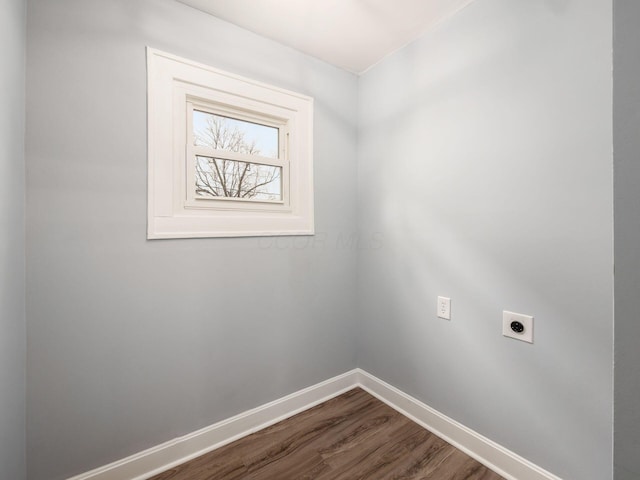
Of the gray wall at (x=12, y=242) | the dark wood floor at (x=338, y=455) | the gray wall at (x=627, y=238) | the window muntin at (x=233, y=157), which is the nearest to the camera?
the gray wall at (x=627, y=238)

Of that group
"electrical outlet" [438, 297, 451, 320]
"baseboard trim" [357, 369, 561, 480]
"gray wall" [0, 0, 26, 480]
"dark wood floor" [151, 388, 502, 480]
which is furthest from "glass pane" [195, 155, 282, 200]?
"baseboard trim" [357, 369, 561, 480]

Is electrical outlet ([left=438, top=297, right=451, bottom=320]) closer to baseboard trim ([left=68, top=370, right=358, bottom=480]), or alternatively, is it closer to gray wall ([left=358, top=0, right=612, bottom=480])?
gray wall ([left=358, top=0, right=612, bottom=480])

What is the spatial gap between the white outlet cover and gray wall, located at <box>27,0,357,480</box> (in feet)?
4.16

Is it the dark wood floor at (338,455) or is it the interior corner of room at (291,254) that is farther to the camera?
the dark wood floor at (338,455)

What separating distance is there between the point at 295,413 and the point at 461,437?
101cm

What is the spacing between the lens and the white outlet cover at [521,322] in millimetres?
1271

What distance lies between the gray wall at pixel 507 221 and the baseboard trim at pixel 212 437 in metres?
0.58

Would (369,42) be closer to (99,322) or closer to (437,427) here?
(99,322)

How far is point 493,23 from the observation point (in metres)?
1.37

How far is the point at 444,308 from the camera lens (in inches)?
63.3

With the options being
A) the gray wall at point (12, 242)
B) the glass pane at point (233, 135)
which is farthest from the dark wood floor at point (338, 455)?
the glass pane at point (233, 135)

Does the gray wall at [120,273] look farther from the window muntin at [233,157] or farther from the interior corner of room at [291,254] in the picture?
the window muntin at [233,157]

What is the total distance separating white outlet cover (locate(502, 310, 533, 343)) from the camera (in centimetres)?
127

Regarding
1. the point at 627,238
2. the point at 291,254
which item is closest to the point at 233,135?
the point at 291,254
